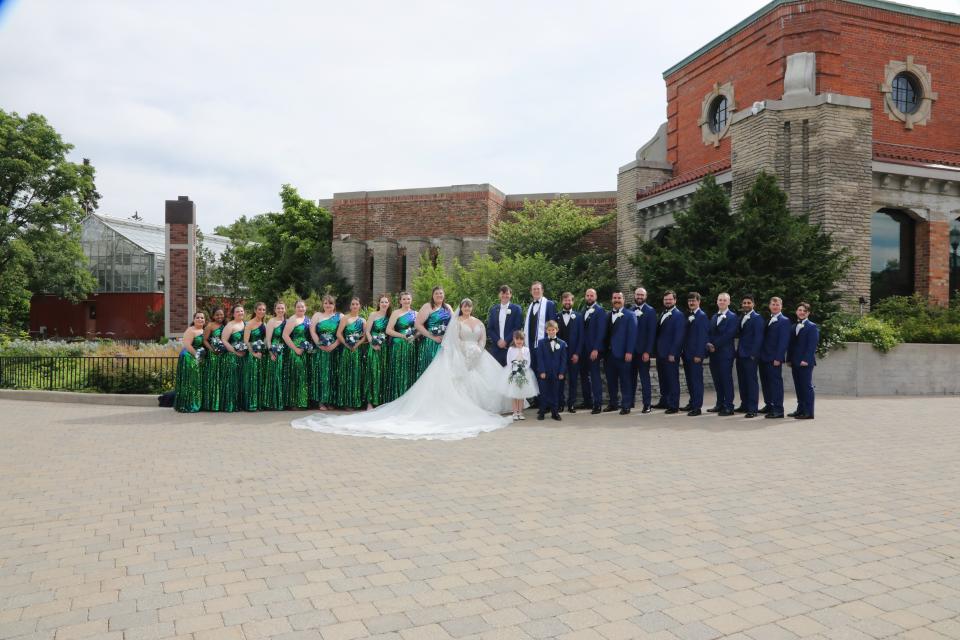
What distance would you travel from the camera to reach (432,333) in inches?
449

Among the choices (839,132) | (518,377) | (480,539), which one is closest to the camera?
(480,539)

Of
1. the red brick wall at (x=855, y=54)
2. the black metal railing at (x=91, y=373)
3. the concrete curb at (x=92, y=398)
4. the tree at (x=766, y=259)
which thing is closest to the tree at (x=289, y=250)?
the black metal railing at (x=91, y=373)

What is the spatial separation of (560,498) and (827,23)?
70.0ft

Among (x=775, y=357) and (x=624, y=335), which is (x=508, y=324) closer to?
→ (x=624, y=335)

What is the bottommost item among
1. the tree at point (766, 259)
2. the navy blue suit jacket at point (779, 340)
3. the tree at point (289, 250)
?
the navy blue suit jacket at point (779, 340)

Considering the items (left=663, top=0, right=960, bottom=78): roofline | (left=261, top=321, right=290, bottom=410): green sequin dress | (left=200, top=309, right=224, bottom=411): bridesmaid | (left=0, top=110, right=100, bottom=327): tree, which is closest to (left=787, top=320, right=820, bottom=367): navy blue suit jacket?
(left=261, top=321, right=290, bottom=410): green sequin dress

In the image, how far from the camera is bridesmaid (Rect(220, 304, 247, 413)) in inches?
455

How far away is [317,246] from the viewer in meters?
39.1

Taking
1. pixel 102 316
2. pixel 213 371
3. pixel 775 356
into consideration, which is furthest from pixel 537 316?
pixel 102 316

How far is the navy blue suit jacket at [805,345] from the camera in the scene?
10875mm

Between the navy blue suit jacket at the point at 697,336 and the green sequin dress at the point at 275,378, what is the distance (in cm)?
702

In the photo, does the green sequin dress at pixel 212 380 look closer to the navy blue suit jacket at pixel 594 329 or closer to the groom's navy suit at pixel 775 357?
the navy blue suit jacket at pixel 594 329

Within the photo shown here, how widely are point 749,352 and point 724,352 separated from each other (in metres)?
0.39

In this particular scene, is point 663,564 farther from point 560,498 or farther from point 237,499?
point 237,499
